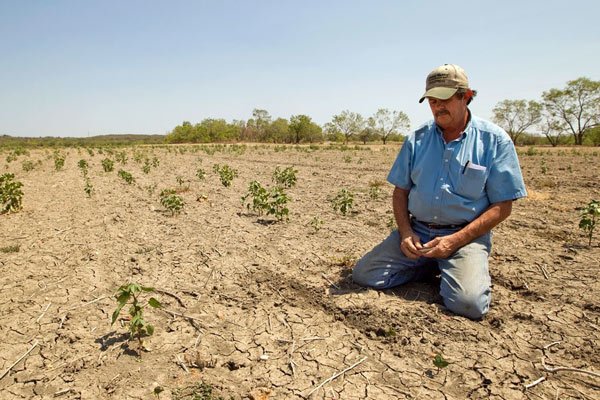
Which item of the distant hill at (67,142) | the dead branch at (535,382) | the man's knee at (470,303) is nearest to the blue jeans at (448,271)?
the man's knee at (470,303)

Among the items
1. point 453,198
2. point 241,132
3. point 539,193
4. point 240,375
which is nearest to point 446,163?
point 453,198

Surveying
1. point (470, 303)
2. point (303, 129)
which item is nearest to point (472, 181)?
point (470, 303)

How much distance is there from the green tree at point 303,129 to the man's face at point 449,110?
6468 cm

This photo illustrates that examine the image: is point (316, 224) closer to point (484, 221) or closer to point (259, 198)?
point (259, 198)

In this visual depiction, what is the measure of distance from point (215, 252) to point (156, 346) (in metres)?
1.83

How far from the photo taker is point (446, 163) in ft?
9.99

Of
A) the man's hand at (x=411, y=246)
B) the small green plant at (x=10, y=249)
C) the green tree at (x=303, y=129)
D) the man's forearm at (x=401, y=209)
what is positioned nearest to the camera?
the man's hand at (x=411, y=246)

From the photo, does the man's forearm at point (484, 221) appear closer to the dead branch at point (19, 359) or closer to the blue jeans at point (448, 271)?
the blue jeans at point (448, 271)

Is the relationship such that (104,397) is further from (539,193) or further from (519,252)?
(539,193)

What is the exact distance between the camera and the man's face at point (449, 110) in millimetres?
2900

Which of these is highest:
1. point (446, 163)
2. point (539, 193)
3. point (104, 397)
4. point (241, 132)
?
point (241, 132)

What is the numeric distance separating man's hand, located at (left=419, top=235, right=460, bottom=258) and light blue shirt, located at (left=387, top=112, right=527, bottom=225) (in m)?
0.21

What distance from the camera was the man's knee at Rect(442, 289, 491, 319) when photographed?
2.79 metres

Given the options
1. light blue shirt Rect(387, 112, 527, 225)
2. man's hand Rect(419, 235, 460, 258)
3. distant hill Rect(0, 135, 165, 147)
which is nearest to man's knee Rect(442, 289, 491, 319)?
man's hand Rect(419, 235, 460, 258)
